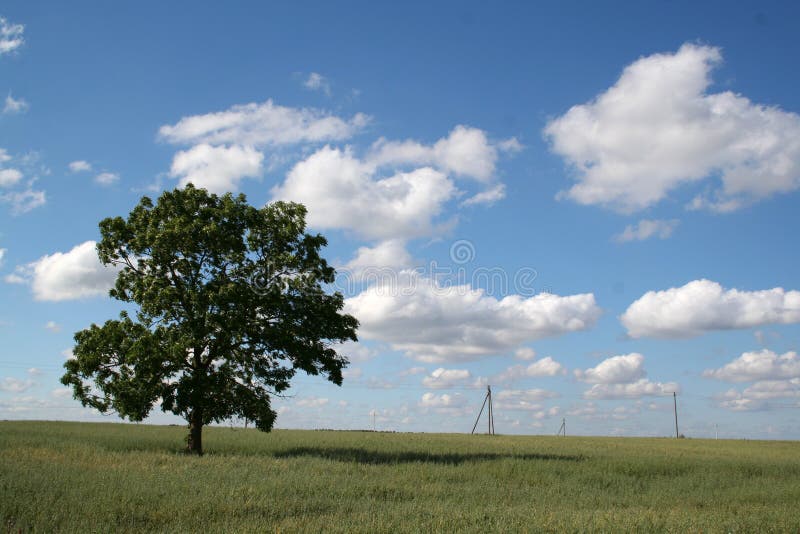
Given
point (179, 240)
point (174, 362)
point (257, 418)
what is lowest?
point (257, 418)

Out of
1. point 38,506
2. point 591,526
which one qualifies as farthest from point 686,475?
point 38,506

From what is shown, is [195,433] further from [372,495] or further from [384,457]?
[372,495]

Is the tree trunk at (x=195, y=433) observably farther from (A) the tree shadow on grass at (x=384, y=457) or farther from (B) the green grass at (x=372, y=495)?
(A) the tree shadow on grass at (x=384, y=457)

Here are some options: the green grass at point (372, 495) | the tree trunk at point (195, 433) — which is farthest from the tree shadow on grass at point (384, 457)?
the tree trunk at point (195, 433)

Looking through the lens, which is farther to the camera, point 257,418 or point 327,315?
point 327,315

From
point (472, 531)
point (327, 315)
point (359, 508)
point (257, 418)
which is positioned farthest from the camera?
point (327, 315)

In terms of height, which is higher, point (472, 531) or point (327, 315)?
point (327, 315)

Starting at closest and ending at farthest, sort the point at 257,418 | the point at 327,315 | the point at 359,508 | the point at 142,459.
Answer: the point at 359,508
the point at 142,459
the point at 257,418
the point at 327,315

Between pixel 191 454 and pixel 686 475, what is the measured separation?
22214 millimetres

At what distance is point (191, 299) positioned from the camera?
27.9 metres

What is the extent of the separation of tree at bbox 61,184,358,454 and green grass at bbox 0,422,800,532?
134 inches

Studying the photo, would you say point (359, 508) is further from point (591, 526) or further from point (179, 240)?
point (179, 240)

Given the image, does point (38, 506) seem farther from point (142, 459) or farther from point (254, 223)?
point (254, 223)

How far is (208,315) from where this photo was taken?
2753 centimetres
